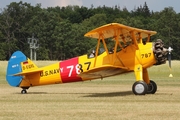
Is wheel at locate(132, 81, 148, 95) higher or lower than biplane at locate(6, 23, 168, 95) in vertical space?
lower

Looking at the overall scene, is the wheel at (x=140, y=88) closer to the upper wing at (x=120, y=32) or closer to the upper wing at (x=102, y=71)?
the upper wing at (x=102, y=71)

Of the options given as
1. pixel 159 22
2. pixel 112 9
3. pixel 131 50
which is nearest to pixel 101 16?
pixel 159 22

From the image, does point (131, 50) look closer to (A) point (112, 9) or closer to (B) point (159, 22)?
(B) point (159, 22)

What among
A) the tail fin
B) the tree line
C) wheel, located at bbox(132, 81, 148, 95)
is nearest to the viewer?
wheel, located at bbox(132, 81, 148, 95)

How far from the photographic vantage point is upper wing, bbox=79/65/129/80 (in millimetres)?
17469

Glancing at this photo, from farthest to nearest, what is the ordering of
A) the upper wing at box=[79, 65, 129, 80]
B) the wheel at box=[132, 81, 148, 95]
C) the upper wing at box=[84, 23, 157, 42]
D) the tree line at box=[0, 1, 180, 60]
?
1. the tree line at box=[0, 1, 180, 60]
2. the upper wing at box=[84, 23, 157, 42]
3. the upper wing at box=[79, 65, 129, 80]
4. the wheel at box=[132, 81, 148, 95]

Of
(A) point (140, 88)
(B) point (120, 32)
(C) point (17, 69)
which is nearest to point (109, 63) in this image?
(B) point (120, 32)

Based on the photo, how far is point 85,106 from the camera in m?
14.0

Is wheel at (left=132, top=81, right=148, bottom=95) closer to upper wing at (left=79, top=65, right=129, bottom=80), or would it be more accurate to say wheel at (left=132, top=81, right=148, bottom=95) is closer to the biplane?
the biplane

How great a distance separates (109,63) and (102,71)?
2.05ft

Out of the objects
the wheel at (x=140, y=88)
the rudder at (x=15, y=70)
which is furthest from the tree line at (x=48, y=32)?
the wheel at (x=140, y=88)

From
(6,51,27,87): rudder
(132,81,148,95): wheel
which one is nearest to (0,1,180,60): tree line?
(6,51,27,87): rudder

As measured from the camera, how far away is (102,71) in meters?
18.1

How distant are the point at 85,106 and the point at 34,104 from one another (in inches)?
69.7
